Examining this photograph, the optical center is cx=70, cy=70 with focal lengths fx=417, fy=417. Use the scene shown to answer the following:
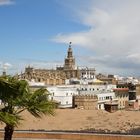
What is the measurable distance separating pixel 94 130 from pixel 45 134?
3.54 meters

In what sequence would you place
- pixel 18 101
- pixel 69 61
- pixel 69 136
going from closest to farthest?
pixel 18 101
pixel 69 136
pixel 69 61

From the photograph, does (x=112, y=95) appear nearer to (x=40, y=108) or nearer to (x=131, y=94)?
(x=131, y=94)

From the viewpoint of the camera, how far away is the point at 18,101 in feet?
43.3

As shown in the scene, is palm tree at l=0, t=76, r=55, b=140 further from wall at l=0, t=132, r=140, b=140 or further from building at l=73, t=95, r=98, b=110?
building at l=73, t=95, r=98, b=110

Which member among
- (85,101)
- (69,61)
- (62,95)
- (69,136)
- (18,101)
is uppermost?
(69,61)

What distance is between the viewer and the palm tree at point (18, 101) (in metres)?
12.8

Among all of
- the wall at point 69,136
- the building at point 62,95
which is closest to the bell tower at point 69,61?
the building at point 62,95

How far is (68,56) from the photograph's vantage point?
13200cm

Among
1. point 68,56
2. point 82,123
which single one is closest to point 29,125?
point 82,123

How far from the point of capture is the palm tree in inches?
503

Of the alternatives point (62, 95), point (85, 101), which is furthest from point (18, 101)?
point (62, 95)

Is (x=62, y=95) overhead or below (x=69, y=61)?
below

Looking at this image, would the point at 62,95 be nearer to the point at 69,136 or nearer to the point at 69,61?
the point at 69,136

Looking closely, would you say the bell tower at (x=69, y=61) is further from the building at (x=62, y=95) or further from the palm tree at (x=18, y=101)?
the palm tree at (x=18, y=101)
